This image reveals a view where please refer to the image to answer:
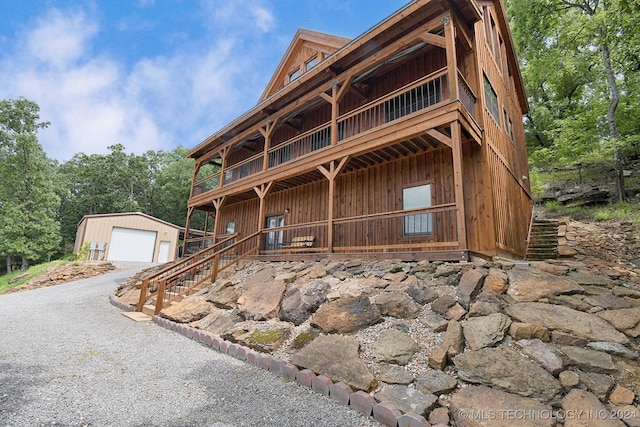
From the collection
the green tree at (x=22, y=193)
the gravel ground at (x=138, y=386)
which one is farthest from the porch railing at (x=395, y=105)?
the green tree at (x=22, y=193)

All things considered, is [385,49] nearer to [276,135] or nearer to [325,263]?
[325,263]

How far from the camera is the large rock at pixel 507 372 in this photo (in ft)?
8.98

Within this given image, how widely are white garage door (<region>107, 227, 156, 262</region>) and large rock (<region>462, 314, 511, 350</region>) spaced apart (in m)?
24.1

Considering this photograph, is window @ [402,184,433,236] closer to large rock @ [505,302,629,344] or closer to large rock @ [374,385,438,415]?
large rock @ [505,302,629,344]

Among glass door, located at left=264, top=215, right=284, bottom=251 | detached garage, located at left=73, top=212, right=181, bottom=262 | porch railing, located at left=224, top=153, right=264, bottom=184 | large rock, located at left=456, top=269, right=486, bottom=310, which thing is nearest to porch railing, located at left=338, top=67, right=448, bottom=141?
porch railing, located at left=224, top=153, right=264, bottom=184

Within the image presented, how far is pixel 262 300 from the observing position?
6.00m

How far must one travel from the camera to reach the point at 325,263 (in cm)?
730

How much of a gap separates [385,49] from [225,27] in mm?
25810

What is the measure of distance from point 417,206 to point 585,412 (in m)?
5.96

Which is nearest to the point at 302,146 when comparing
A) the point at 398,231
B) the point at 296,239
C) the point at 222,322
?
the point at 296,239

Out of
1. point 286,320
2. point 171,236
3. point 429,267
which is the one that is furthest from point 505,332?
point 171,236

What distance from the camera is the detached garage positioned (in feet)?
68.4

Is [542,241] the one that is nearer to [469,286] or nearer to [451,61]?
[451,61]

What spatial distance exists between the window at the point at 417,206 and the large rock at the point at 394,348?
173 inches
